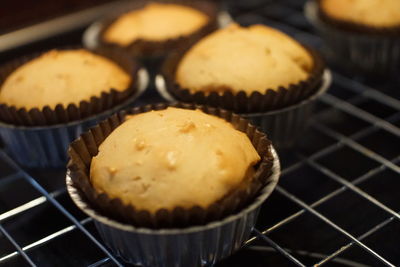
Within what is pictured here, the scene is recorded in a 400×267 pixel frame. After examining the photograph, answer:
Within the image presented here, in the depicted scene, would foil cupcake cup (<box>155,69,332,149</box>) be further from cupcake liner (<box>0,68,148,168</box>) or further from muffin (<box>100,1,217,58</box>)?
muffin (<box>100,1,217,58</box>)

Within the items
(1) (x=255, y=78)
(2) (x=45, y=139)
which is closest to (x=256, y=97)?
(1) (x=255, y=78)

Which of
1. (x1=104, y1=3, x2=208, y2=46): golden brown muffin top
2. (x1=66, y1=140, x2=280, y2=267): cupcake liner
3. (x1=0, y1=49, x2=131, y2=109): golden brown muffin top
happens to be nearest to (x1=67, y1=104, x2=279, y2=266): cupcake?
(x1=66, y1=140, x2=280, y2=267): cupcake liner

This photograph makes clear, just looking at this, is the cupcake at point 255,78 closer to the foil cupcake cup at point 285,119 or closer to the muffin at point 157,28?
the foil cupcake cup at point 285,119

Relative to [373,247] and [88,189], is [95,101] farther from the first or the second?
[373,247]

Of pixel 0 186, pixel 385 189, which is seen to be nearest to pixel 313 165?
pixel 385 189

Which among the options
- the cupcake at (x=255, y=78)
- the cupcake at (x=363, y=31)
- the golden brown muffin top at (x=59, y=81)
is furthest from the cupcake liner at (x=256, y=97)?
the cupcake at (x=363, y=31)
